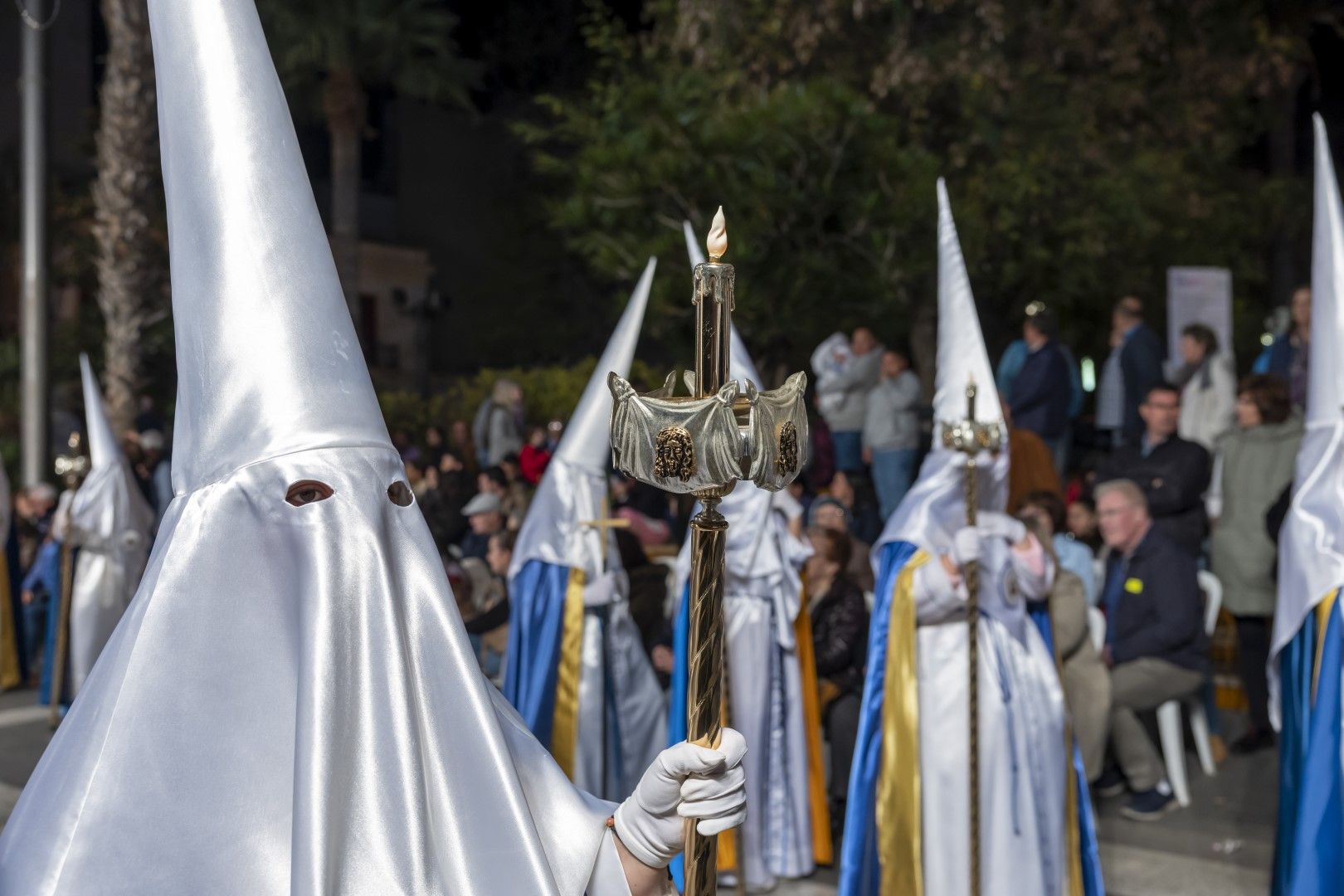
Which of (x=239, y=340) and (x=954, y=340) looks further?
(x=954, y=340)

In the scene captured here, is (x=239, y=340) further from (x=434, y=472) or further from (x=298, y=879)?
(x=434, y=472)

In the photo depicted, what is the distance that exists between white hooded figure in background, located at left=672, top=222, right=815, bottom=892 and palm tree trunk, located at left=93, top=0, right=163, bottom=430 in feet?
36.9

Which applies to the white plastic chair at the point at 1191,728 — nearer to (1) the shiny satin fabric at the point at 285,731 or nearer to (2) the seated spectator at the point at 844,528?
(2) the seated spectator at the point at 844,528

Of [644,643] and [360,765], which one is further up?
[360,765]

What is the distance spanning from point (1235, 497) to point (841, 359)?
458 centimetres

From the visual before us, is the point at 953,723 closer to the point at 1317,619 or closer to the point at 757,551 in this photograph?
the point at 1317,619

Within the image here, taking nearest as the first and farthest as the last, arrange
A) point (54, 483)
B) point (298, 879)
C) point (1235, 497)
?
point (298, 879), point (1235, 497), point (54, 483)

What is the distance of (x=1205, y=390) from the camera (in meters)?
10.6

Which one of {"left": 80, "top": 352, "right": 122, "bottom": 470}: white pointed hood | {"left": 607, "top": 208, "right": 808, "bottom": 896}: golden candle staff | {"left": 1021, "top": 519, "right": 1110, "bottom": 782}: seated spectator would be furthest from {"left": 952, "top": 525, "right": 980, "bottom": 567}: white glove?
{"left": 80, "top": 352, "right": 122, "bottom": 470}: white pointed hood

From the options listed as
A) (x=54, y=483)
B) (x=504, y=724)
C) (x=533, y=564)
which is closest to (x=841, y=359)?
(x=533, y=564)

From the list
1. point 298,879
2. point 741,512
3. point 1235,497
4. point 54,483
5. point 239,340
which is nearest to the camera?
point 298,879

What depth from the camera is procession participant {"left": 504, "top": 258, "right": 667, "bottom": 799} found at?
7.25 metres

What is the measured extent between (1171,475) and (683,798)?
6.39 m

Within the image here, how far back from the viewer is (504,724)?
2658 millimetres
